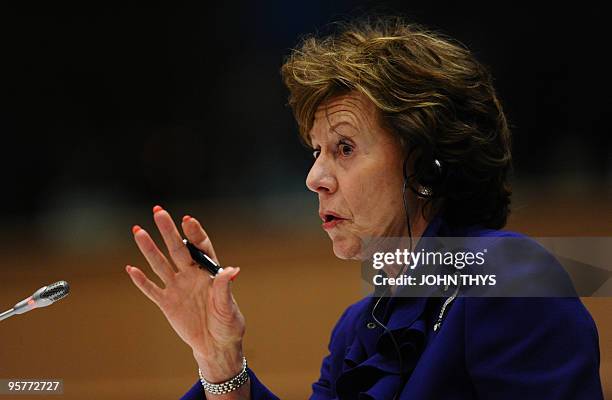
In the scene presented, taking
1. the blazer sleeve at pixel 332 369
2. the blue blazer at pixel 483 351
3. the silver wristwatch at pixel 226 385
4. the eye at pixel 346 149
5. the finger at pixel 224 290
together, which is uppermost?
the eye at pixel 346 149

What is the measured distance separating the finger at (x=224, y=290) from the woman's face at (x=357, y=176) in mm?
210

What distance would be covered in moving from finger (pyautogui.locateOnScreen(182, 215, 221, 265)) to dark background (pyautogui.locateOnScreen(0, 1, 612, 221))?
700mm

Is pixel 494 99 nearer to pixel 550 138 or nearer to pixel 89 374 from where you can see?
pixel 550 138

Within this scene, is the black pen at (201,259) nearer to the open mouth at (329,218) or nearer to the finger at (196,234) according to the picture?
the finger at (196,234)

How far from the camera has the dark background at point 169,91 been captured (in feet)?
5.71

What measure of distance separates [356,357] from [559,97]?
0.69m

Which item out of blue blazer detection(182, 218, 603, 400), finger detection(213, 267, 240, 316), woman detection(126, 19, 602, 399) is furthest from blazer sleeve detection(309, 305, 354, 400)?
finger detection(213, 267, 240, 316)

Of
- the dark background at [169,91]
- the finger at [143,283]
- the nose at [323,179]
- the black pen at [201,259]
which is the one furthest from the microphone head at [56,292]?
the dark background at [169,91]

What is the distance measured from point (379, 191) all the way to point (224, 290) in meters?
0.30

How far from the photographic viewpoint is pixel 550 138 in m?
1.62

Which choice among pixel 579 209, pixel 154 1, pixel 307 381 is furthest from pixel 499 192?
pixel 154 1

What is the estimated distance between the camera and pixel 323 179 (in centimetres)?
136

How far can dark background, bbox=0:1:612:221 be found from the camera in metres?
1.74

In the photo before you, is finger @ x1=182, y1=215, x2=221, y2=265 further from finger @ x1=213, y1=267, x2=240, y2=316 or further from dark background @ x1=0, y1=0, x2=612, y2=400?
dark background @ x1=0, y1=0, x2=612, y2=400
